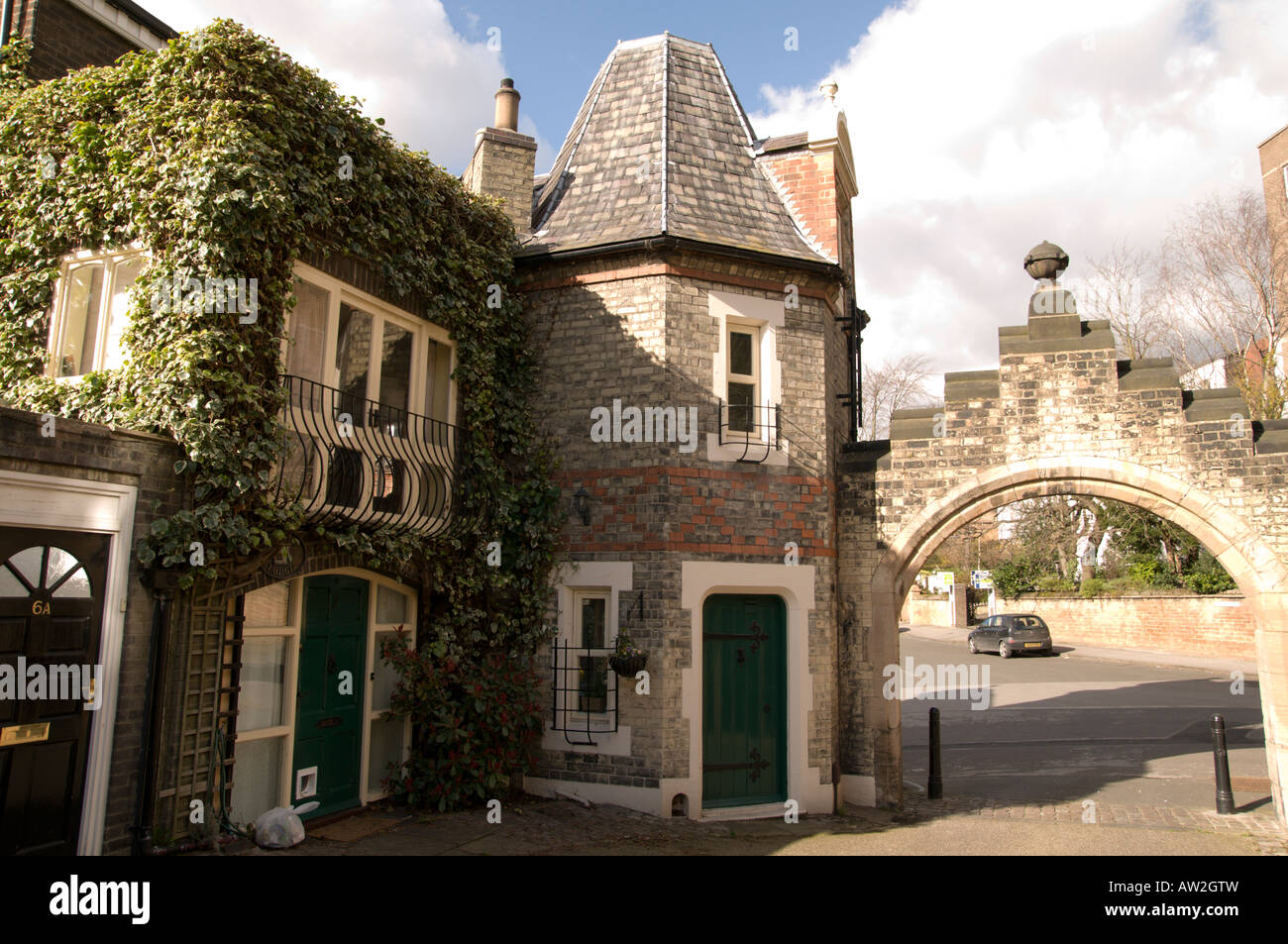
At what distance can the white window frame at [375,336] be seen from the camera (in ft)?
25.7

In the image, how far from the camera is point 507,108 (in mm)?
11852

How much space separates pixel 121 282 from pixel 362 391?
7.28ft

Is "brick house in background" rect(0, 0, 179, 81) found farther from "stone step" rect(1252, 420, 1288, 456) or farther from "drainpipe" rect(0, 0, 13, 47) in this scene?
"stone step" rect(1252, 420, 1288, 456)

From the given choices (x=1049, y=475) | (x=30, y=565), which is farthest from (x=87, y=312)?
(x=1049, y=475)

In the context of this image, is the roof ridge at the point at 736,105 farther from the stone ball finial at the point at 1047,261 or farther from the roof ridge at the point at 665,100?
the stone ball finial at the point at 1047,261

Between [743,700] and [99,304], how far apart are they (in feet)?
24.3

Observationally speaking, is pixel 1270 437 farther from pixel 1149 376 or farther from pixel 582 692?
pixel 582 692

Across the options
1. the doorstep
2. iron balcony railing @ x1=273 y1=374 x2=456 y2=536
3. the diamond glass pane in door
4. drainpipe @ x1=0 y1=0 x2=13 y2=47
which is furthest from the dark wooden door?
drainpipe @ x1=0 y1=0 x2=13 y2=47

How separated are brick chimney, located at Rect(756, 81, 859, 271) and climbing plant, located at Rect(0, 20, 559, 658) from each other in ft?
13.9

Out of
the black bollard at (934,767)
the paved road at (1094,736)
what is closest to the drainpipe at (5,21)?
the black bollard at (934,767)

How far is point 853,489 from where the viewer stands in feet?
35.3

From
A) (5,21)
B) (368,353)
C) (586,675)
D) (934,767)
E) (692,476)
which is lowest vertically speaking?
(934,767)

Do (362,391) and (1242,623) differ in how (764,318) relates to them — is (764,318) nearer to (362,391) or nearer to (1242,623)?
(362,391)

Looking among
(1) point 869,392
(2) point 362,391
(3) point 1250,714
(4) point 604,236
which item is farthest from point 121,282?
(1) point 869,392
